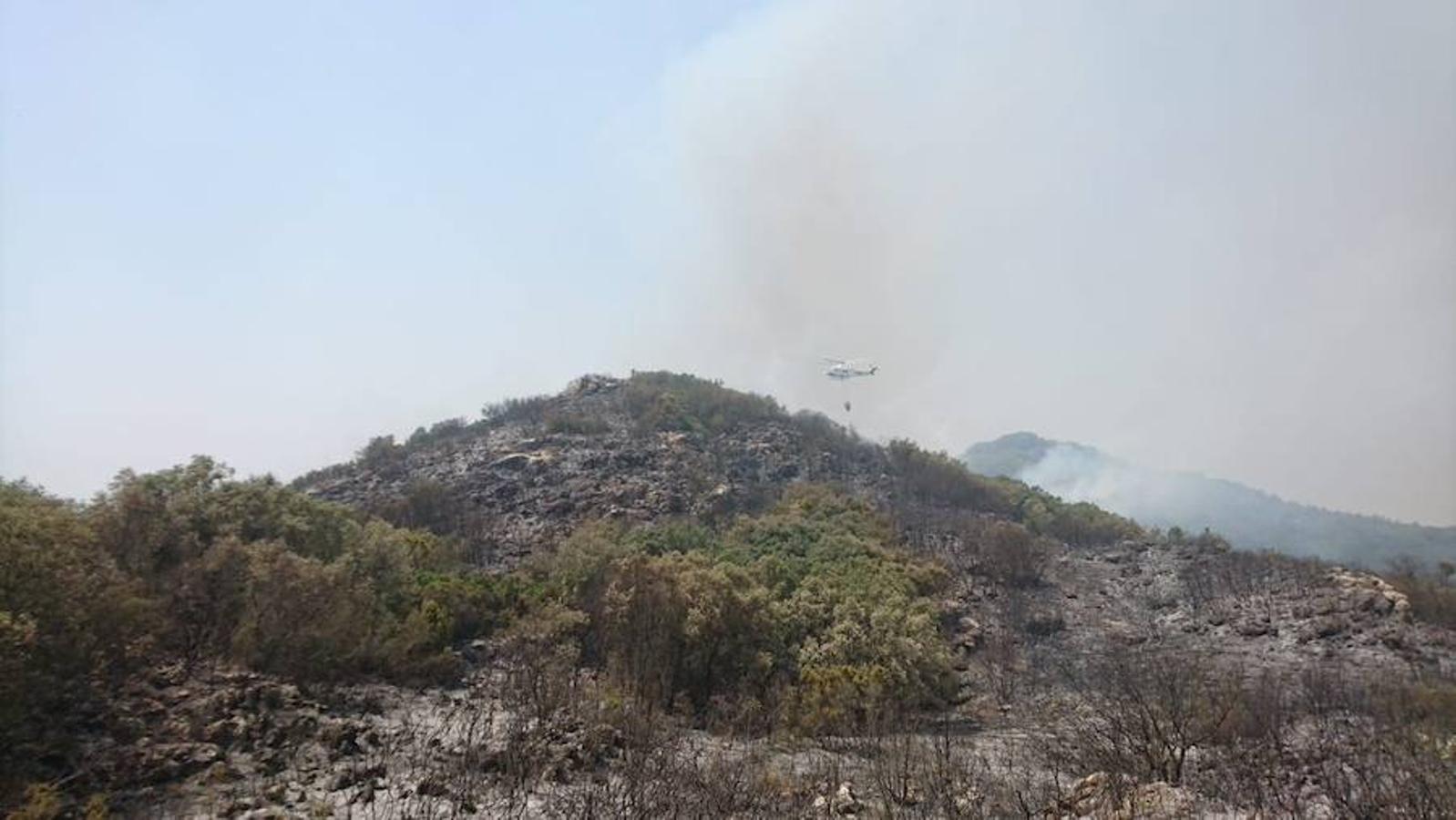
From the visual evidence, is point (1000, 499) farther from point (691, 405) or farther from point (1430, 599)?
point (1430, 599)

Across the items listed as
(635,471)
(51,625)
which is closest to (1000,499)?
(635,471)

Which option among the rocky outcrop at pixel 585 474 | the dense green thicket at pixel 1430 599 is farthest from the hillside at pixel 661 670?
the rocky outcrop at pixel 585 474

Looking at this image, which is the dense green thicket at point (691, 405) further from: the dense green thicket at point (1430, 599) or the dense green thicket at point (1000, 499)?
the dense green thicket at point (1430, 599)

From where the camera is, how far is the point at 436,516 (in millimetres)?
67875

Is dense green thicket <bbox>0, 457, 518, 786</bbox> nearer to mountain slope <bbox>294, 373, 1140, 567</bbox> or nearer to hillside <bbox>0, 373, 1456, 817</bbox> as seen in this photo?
hillside <bbox>0, 373, 1456, 817</bbox>

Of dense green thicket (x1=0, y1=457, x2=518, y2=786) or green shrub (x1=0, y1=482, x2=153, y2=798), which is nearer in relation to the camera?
green shrub (x1=0, y1=482, x2=153, y2=798)

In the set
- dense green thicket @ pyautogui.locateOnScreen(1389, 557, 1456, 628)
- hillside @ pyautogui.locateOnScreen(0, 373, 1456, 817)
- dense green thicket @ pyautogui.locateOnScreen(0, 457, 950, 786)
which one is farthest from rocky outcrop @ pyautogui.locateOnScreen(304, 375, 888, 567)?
dense green thicket @ pyautogui.locateOnScreen(1389, 557, 1456, 628)

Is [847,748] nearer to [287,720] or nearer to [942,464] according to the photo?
[287,720]

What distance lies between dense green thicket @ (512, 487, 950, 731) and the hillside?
0.17 meters

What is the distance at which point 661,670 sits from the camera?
3166cm

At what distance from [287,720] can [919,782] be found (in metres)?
14.5

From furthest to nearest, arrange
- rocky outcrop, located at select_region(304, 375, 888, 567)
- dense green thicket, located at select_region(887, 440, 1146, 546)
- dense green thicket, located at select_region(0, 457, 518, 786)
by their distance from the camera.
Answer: dense green thicket, located at select_region(887, 440, 1146, 546) → rocky outcrop, located at select_region(304, 375, 888, 567) → dense green thicket, located at select_region(0, 457, 518, 786)

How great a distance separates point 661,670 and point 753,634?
5.42 metres

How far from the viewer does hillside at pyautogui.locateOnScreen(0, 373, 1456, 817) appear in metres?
15.5
